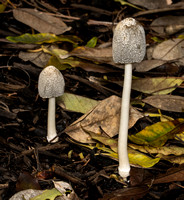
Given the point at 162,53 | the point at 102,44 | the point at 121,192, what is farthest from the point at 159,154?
the point at 102,44

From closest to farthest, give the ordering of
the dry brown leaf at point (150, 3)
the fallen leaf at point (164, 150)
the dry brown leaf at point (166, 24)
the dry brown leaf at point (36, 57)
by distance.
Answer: the fallen leaf at point (164, 150), the dry brown leaf at point (36, 57), the dry brown leaf at point (166, 24), the dry brown leaf at point (150, 3)

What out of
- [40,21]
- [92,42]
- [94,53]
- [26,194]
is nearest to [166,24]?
[92,42]

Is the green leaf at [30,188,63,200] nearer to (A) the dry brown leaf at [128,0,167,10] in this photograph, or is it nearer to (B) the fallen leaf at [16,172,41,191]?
(B) the fallen leaf at [16,172,41,191]

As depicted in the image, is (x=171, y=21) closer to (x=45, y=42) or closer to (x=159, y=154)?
(x=45, y=42)

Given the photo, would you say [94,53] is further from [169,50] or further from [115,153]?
[115,153]

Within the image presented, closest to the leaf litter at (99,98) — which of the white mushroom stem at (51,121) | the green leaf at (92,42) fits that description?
the green leaf at (92,42)

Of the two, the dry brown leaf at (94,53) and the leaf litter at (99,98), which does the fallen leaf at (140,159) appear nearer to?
the leaf litter at (99,98)
